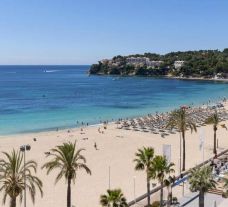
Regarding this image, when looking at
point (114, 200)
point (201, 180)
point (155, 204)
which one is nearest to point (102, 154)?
point (155, 204)

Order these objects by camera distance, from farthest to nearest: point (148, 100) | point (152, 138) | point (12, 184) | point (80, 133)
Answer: point (148, 100) → point (80, 133) → point (152, 138) → point (12, 184)

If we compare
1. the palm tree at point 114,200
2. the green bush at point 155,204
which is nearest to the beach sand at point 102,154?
the green bush at point 155,204

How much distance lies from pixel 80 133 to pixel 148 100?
5701 cm

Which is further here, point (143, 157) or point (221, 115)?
point (221, 115)

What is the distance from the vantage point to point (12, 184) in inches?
799

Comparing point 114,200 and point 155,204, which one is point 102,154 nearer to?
point 155,204

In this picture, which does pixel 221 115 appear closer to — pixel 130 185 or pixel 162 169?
pixel 130 185

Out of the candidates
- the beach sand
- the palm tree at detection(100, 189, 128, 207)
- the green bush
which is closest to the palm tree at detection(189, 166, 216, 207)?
the green bush

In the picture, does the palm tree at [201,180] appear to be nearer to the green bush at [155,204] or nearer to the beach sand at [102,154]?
the green bush at [155,204]

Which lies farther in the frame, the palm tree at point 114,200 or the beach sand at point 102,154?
the beach sand at point 102,154

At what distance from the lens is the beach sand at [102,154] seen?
32.1 metres

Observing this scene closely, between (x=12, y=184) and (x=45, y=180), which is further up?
(x=12, y=184)

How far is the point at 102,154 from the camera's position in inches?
1815

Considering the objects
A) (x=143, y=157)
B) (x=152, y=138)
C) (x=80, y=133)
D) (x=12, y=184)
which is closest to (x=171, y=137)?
(x=152, y=138)
